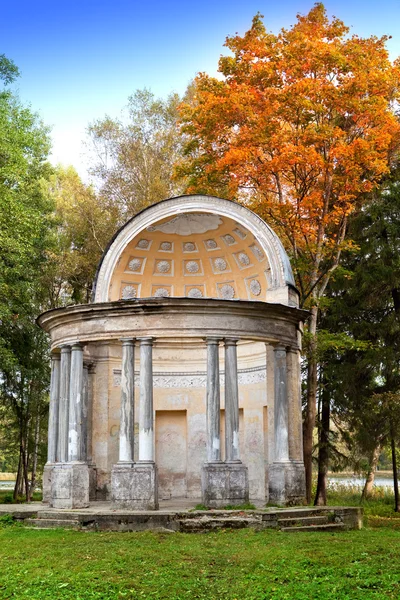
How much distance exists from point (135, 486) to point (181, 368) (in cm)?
650

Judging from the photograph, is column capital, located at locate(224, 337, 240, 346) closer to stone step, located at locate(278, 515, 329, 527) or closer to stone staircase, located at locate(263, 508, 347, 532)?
stone staircase, located at locate(263, 508, 347, 532)

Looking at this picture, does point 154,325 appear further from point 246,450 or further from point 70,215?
point 70,215

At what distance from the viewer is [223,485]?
17469mm

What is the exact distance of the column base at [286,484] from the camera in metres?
18.7

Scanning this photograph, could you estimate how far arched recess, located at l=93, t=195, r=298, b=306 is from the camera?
2031 centimetres

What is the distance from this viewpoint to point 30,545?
1339 centimetres

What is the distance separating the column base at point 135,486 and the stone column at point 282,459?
3472 millimetres

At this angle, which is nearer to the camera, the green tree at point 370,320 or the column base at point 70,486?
the column base at point 70,486

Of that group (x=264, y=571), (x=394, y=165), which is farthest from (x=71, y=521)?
(x=394, y=165)

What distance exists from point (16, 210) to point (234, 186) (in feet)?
25.7

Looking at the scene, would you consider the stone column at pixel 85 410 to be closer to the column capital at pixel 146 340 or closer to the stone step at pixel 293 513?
the column capital at pixel 146 340

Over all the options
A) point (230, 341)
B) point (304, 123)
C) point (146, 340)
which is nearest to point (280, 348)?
point (230, 341)

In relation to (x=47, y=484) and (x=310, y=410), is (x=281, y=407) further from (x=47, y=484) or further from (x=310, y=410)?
(x=47, y=484)

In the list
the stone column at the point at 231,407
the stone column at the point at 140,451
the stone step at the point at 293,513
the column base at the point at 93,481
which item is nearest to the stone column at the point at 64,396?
the column base at the point at 93,481
